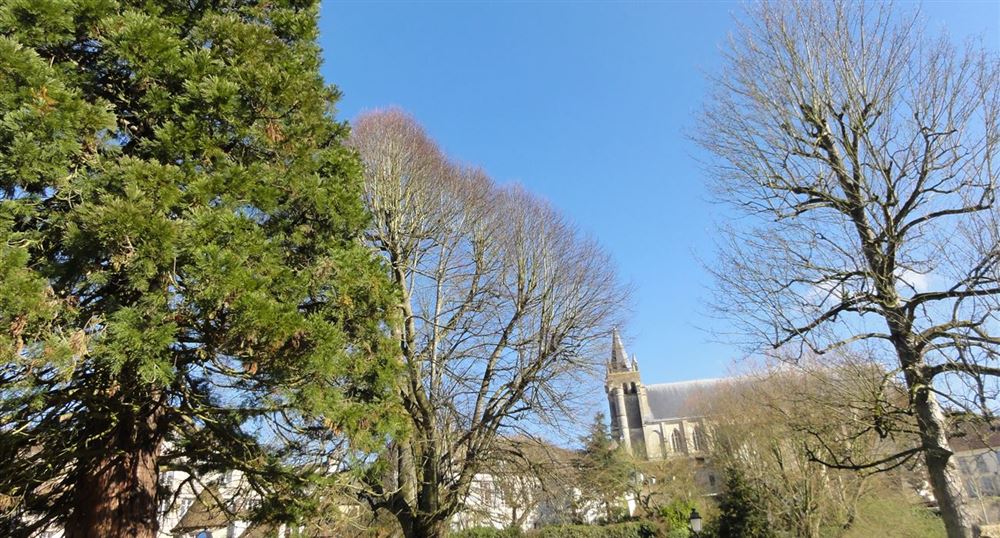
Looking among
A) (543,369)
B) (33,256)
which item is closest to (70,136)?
(33,256)

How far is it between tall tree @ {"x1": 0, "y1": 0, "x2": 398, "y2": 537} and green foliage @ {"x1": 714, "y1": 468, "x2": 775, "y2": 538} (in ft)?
55.0

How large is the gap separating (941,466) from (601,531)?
22.2 meters

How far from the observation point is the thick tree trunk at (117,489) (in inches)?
187

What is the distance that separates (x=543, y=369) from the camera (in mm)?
10633

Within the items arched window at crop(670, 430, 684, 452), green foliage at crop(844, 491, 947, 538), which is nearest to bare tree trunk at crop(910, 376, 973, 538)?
green foliage at crop(844, 491, 947, 538)

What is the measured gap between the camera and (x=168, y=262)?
12.7 ft

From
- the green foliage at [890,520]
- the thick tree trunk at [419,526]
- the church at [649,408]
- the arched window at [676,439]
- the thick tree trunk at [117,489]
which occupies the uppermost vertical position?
the church at [649,408]

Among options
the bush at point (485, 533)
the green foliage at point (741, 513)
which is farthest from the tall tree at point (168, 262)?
the bush at point (485, 533)

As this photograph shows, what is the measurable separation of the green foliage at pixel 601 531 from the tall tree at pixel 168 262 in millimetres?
21610

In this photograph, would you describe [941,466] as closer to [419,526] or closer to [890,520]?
[419,526]

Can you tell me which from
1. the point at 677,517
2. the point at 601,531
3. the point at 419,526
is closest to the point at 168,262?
the point at 419,526

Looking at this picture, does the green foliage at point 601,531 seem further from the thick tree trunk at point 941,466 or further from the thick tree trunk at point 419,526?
the thick tree trunk at point 941,466

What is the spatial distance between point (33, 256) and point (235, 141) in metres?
1.84

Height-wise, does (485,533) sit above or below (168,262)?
below
